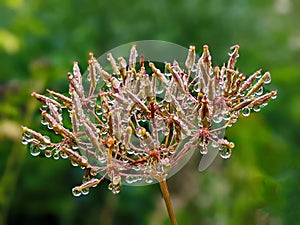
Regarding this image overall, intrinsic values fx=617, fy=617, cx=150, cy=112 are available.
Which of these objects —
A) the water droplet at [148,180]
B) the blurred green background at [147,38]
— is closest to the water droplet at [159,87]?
the water droplet at [148,180]

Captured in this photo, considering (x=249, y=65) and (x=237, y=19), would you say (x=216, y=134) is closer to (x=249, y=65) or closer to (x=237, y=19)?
(x=249, y=65)

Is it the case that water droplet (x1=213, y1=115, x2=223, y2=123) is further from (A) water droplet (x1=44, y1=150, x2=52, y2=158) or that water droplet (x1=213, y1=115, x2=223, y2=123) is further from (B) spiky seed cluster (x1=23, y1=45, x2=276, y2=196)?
(A) water droplet (x1=44, y1=150, x2=52, y2=158)

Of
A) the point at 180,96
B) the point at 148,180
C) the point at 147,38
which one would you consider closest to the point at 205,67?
the point at 180,96

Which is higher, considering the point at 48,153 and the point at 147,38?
the point at 147,38

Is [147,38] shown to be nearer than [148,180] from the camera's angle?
No

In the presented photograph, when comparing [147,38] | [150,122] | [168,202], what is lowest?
[168,202]

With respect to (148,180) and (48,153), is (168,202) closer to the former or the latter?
(148,180)

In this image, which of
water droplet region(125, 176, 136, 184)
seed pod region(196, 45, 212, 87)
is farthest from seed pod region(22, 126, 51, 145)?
seed pod region(196, 45, 212, 87)
